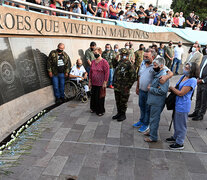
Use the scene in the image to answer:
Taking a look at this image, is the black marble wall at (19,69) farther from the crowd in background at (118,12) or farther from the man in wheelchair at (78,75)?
the crowd in background at (118,12)

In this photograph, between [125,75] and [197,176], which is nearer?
[197,176]

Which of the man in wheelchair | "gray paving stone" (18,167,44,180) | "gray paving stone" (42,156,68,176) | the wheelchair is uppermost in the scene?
the man in wheelchair

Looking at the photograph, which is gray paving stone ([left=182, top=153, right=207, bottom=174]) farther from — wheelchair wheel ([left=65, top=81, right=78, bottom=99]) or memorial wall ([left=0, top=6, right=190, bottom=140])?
wheelchair wheel ([left=65, top=81, right=78, bottom=99])

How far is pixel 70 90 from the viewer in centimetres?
667

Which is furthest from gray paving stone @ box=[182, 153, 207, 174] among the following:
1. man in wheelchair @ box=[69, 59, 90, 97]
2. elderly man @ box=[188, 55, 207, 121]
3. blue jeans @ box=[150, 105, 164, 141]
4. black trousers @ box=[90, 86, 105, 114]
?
man in wheelchair @ box=[69, 59, 90, 97]

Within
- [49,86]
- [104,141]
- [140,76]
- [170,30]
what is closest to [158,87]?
[140,76]

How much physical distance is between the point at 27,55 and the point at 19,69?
58 cm

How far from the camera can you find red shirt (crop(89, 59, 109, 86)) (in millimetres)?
4973

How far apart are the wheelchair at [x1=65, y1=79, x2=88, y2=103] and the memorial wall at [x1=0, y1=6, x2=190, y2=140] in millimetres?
605

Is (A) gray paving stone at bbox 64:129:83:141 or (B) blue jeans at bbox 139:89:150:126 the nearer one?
(A) gray paving stone at bbox 64:129:83:141

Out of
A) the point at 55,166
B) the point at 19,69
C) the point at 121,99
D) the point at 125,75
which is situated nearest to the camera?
the point at 55,166

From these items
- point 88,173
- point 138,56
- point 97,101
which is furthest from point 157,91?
point 138,56

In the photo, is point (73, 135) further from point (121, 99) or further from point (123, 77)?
point (123, 77)

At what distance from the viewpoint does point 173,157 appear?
11.3ft
